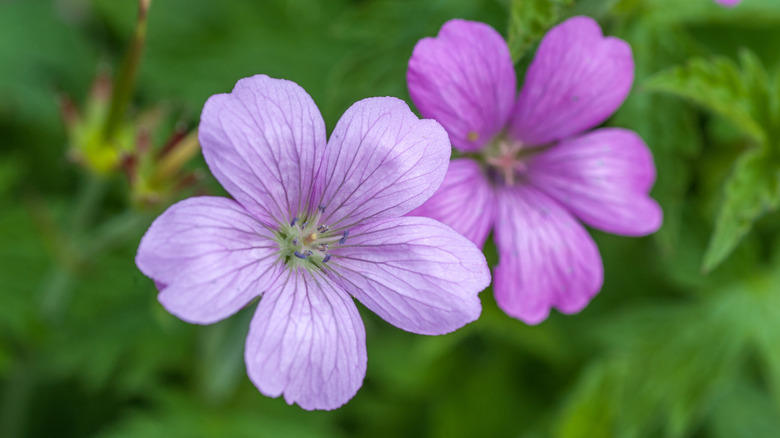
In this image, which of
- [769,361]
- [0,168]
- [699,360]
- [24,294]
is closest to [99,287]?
[24,294]

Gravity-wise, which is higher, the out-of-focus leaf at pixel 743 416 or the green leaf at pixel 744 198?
the green leaf at pixel 744 198

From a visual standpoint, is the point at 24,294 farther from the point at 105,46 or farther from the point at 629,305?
the point at 629,305

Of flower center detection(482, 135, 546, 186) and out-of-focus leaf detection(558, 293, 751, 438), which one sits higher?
flower center detection(482, 135, 546, 186)

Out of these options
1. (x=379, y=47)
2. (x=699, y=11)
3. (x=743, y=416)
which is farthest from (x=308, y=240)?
(x=743, y=416)

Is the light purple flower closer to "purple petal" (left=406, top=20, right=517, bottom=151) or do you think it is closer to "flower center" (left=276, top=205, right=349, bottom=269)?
"flower center" (left=276, top=205, right=349, bottom=269)

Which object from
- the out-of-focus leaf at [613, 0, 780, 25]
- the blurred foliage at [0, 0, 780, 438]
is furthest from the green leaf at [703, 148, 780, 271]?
the out-of-focus leaf at [613, 0, 780, 25]

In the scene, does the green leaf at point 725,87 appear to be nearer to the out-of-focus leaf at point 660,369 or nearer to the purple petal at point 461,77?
the purple petal at point 461,77

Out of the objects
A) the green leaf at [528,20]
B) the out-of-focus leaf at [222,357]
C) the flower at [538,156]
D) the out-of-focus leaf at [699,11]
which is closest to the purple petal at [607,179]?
the flower at [538,156]
